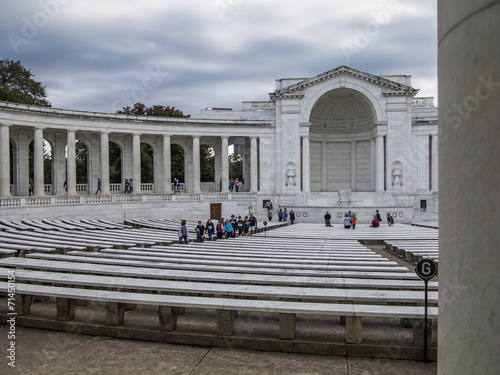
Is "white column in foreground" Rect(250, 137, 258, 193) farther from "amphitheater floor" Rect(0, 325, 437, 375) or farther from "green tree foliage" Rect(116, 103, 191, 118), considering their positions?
"amphitheater floor" Rect(0, 325, 437, 375)

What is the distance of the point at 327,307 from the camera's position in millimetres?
7754

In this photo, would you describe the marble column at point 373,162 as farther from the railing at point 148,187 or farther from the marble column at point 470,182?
the marble column at point 470,182

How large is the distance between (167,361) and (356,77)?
5032 cm

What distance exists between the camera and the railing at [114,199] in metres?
34.3

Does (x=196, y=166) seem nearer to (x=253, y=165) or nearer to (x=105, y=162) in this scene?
(x=253, y=165)

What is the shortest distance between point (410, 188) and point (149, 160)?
3998 cm

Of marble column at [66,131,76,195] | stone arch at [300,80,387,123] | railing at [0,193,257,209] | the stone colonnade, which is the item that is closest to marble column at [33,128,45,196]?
the stone colonnade

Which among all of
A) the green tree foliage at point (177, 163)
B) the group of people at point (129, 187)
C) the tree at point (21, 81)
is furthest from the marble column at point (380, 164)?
the tree at point (21, 81)

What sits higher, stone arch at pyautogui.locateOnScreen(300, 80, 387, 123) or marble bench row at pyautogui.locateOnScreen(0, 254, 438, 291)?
stone arch at pyautogui.locateOnScreen(300, 80, 387, 123)

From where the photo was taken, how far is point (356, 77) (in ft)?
171

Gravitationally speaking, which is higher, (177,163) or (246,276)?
(177,163)

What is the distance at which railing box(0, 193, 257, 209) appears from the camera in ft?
113

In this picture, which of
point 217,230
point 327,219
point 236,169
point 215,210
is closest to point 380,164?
point 327,219

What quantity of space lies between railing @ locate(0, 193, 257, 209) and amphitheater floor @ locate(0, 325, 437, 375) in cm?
2969
